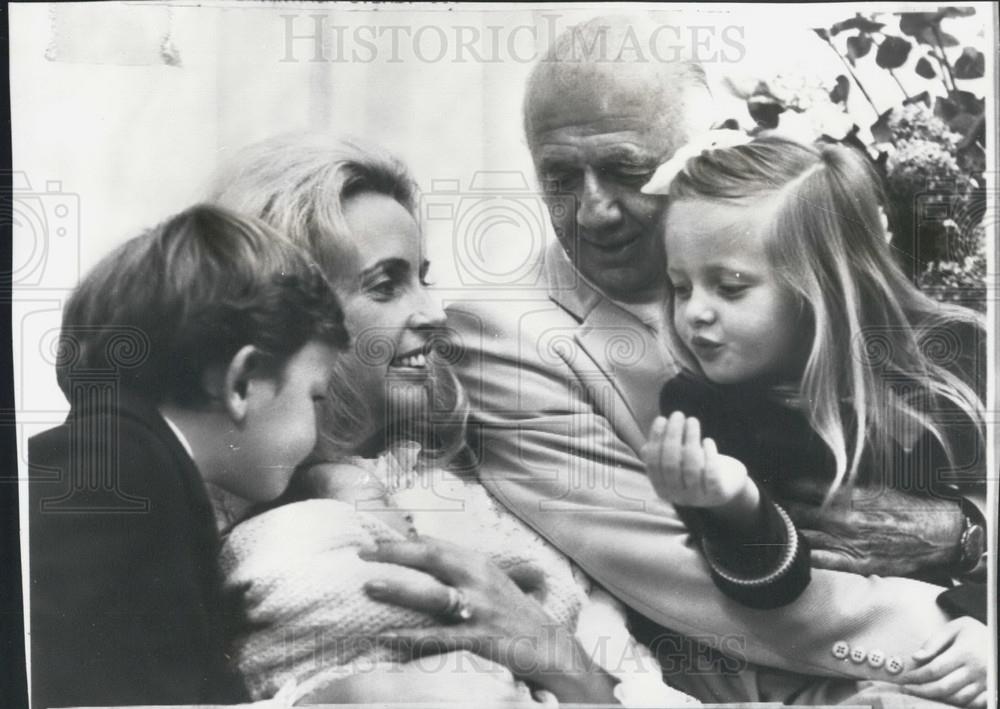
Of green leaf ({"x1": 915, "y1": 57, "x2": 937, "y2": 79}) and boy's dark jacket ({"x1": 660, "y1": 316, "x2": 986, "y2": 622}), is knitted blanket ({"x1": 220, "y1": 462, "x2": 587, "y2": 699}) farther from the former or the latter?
green leaf ({"x1": 915, "y1": 57, "x2": 937, "y2": 79})

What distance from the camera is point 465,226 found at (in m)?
1.96

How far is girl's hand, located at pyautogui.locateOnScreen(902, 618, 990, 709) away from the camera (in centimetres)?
197

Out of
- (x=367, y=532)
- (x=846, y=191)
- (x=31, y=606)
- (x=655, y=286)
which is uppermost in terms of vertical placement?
(x=846, y=191)

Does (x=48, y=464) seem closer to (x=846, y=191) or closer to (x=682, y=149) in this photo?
(x=682, y=149)

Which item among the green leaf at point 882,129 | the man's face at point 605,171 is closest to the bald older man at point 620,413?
the man's face at point 605,171

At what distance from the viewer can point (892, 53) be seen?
1.99 meters

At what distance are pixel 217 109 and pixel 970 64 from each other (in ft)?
4.53

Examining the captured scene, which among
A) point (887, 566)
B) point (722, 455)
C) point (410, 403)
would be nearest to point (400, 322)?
point (410, 403)

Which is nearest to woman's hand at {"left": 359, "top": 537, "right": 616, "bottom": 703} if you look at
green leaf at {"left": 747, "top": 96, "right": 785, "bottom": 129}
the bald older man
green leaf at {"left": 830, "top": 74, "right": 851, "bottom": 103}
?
the bald older man

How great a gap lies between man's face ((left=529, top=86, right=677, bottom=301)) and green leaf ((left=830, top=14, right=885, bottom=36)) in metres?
0.38

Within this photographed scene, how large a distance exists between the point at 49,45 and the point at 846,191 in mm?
1469

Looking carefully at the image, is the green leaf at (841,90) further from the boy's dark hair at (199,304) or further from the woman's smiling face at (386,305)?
the boy's dark hair at (199,304)

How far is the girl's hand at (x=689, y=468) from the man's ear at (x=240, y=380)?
0.71m

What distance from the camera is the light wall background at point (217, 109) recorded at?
6.34 feet
